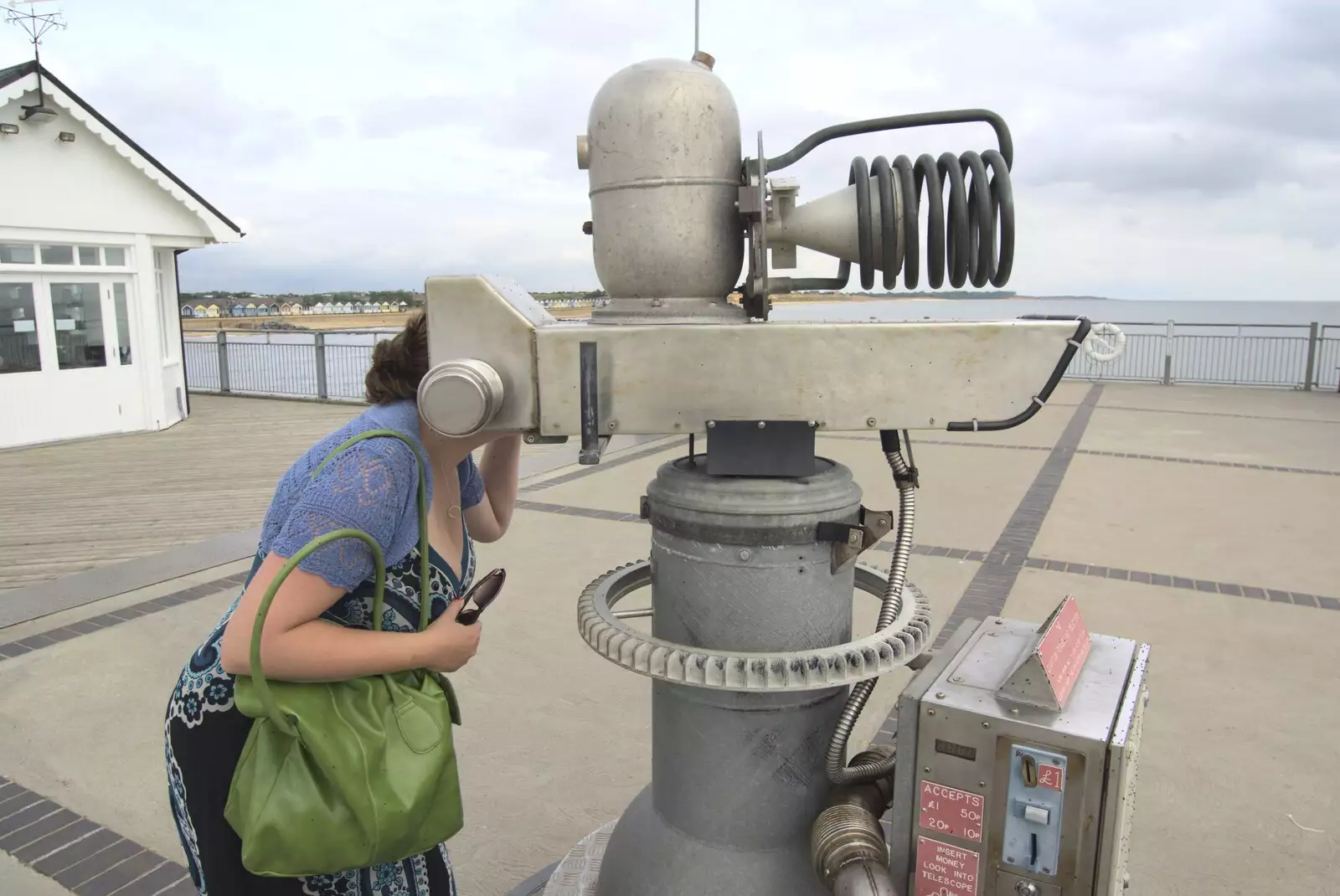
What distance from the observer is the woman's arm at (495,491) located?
2.28 m

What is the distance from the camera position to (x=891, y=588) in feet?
5.85

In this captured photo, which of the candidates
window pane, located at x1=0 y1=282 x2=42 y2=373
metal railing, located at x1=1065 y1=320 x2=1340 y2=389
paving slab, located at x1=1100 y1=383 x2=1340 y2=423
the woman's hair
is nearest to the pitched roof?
window pane, located at x1=0 y1=282 x2=42 y2=373

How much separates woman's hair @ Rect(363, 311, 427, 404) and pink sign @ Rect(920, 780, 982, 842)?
1230 millimetres

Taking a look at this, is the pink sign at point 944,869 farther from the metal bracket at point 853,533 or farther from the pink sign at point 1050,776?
the metal bracket at point 853,533

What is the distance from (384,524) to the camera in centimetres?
160

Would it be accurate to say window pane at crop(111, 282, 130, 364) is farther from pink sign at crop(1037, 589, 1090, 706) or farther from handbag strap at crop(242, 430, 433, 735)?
pink sign at crop(1037, 589, 1090, 706)

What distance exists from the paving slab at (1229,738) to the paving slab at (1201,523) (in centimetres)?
65

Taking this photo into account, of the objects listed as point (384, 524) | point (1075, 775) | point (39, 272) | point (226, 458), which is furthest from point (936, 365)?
point (39, 272)

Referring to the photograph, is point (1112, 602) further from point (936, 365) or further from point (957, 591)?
point (936, 365)

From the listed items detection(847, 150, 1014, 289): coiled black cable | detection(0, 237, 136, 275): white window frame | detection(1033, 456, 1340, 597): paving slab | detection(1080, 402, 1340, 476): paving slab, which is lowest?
detection(1033, 456, 1340, 597): paving slab

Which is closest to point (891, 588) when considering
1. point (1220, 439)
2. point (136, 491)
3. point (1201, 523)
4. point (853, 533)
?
point (853, 533)

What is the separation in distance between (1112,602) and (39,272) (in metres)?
11.5

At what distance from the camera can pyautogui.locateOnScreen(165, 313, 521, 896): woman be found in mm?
1536

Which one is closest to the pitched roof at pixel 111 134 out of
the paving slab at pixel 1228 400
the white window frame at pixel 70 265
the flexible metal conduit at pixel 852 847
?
the white window frame at pixel 70 265
